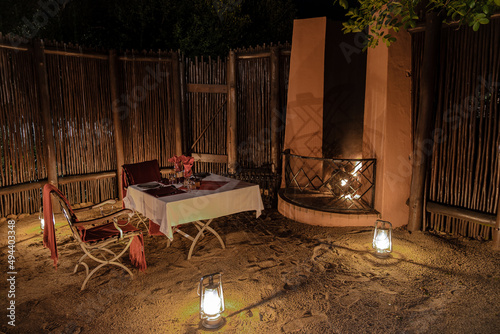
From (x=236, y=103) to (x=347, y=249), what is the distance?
370 cm

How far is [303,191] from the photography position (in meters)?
6.48

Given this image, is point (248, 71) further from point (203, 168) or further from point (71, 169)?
point (71, 169)

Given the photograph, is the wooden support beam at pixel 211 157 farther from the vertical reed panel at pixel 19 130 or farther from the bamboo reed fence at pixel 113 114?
the vertical reed panel at pixel 19 130

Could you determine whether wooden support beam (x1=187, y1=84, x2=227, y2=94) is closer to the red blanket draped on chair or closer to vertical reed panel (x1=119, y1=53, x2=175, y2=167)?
vertical reed panel (x1=119, y1=53, x2=175, y2=167)

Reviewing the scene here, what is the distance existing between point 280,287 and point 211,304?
92 cm

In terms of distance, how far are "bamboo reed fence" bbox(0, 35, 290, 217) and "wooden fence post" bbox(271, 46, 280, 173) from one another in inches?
0.9

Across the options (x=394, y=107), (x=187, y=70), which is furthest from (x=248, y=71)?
(x=394, y=107)

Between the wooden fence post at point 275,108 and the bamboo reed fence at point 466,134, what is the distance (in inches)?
95.0

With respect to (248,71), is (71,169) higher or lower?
lower

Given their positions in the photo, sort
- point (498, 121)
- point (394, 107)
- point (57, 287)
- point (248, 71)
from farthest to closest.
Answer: point (248, 71), point (394, 107), point (498, 121), point (57, 287)

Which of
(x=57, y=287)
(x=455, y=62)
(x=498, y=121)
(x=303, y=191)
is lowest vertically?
(x=57, y=287)

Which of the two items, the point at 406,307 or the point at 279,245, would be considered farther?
the point at 279,245

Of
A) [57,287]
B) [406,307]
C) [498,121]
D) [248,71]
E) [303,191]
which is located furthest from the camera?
[248,71]

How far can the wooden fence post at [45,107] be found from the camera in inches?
233
